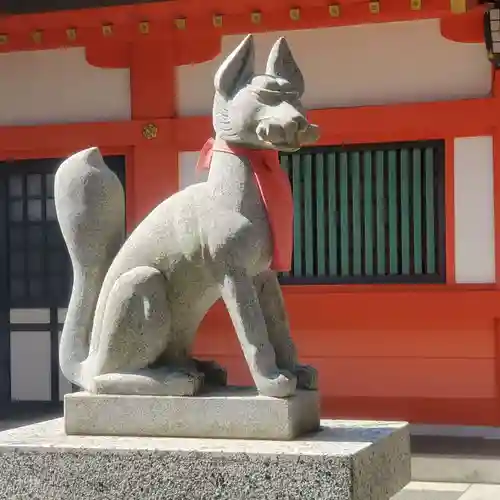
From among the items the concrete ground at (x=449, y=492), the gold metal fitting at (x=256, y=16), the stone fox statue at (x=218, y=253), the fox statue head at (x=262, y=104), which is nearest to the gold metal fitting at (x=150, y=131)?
the gold metal fitting at (x=256, y=16)

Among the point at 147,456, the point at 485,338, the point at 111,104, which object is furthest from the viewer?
the point at 111,104

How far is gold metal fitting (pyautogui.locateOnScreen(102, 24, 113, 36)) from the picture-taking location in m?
7.40

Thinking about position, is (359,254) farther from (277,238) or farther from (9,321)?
(277,238)

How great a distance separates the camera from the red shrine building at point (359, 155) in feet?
23.0

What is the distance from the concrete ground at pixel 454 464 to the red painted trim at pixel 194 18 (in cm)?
280

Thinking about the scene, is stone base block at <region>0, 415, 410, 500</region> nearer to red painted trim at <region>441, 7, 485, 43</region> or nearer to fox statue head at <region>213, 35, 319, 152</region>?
fox statue head at <region>213, 35, 319, 152</region>

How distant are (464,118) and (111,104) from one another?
8.54 feet

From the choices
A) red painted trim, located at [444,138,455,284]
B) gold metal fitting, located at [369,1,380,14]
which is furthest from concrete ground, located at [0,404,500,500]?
gold metal fitting, located at [369,1,380,14]

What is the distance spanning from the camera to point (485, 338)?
22.9 ft

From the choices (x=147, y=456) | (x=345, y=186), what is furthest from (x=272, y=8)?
(x=147, y=456)

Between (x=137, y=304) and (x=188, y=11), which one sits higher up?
(x=188, y=11)

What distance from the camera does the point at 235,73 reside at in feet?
10.6

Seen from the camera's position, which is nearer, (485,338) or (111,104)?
(485,338)

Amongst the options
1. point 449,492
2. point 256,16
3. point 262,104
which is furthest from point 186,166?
point 262,104
